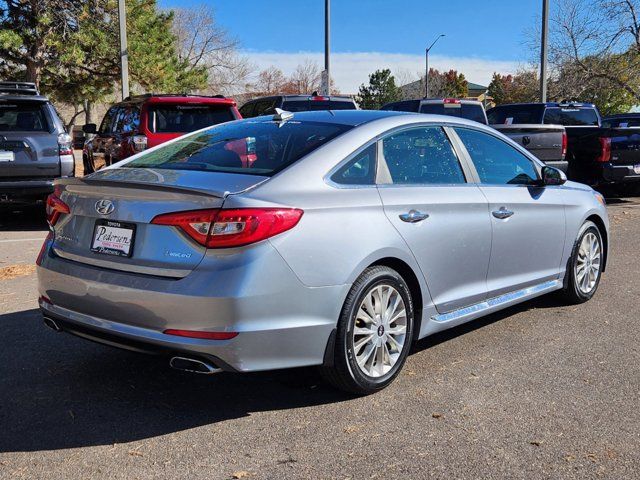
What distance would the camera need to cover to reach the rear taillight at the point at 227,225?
322 centimetres

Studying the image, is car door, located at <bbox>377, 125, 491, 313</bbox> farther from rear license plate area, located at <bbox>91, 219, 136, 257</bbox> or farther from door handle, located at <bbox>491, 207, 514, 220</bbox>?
rear license plate area, located at <bbox>91, 219, 136, 257</bbox>

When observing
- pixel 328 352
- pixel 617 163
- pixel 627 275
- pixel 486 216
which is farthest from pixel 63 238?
pixel 617 163

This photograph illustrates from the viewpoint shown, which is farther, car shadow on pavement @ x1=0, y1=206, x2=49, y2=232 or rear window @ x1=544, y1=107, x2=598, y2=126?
rear window @ x1=544, y1=107, x2=598, y2=126

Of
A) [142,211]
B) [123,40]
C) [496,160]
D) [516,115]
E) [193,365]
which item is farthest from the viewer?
[123,40]

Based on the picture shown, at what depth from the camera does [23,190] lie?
9.22m

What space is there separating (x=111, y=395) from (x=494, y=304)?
105 inches

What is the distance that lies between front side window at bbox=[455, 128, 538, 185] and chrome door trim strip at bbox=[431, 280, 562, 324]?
834mm

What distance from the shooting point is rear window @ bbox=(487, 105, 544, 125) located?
14604 mm

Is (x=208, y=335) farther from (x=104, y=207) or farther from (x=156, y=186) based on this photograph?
(x=104, y=207)

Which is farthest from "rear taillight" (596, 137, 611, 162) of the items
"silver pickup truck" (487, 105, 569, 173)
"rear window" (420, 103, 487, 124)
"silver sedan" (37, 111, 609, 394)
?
"silver sedan" (37, 111, 609, 394)

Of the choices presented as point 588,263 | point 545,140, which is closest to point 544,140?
point 545,140

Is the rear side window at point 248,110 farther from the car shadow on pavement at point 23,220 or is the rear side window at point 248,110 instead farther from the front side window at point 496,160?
the front side window at point 496,160

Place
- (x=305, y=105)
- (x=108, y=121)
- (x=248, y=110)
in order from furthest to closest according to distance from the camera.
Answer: (x=248, y=110) < (x=305, y=105) < (x=108, y=121)

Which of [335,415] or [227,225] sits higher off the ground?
[227,225]
